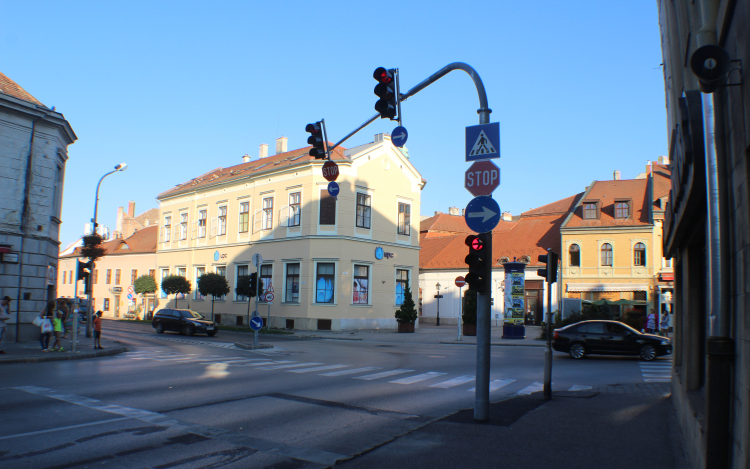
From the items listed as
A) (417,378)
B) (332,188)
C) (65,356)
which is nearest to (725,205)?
(417,378)

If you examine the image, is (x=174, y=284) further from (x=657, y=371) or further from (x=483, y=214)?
(x=483, y=214)

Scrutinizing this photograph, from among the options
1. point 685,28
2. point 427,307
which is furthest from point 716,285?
point 427,307

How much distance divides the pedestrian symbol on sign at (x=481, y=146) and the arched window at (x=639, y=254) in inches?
1520

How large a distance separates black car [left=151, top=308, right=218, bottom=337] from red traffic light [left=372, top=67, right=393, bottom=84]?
2325 centimetres

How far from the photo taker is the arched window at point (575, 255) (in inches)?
1778

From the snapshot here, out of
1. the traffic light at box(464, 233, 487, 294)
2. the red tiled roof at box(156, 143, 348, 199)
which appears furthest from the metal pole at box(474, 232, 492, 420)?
the red tiled roof at box(156, 143, 348, 199)

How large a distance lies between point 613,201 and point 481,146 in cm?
4054

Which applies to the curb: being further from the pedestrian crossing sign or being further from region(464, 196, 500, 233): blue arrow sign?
the pedestrian crossing sign

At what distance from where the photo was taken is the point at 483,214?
8711 mm

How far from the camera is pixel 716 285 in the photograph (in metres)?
4.16

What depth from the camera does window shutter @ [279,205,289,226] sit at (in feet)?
124

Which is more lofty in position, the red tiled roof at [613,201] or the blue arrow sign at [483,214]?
the red tiled roof at [613,201]

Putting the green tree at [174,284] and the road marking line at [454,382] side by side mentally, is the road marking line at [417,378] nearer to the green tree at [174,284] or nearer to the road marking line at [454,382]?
the road marking line at [454,382]

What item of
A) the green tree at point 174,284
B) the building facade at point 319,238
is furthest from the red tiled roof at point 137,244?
the building facade at point 319,238
